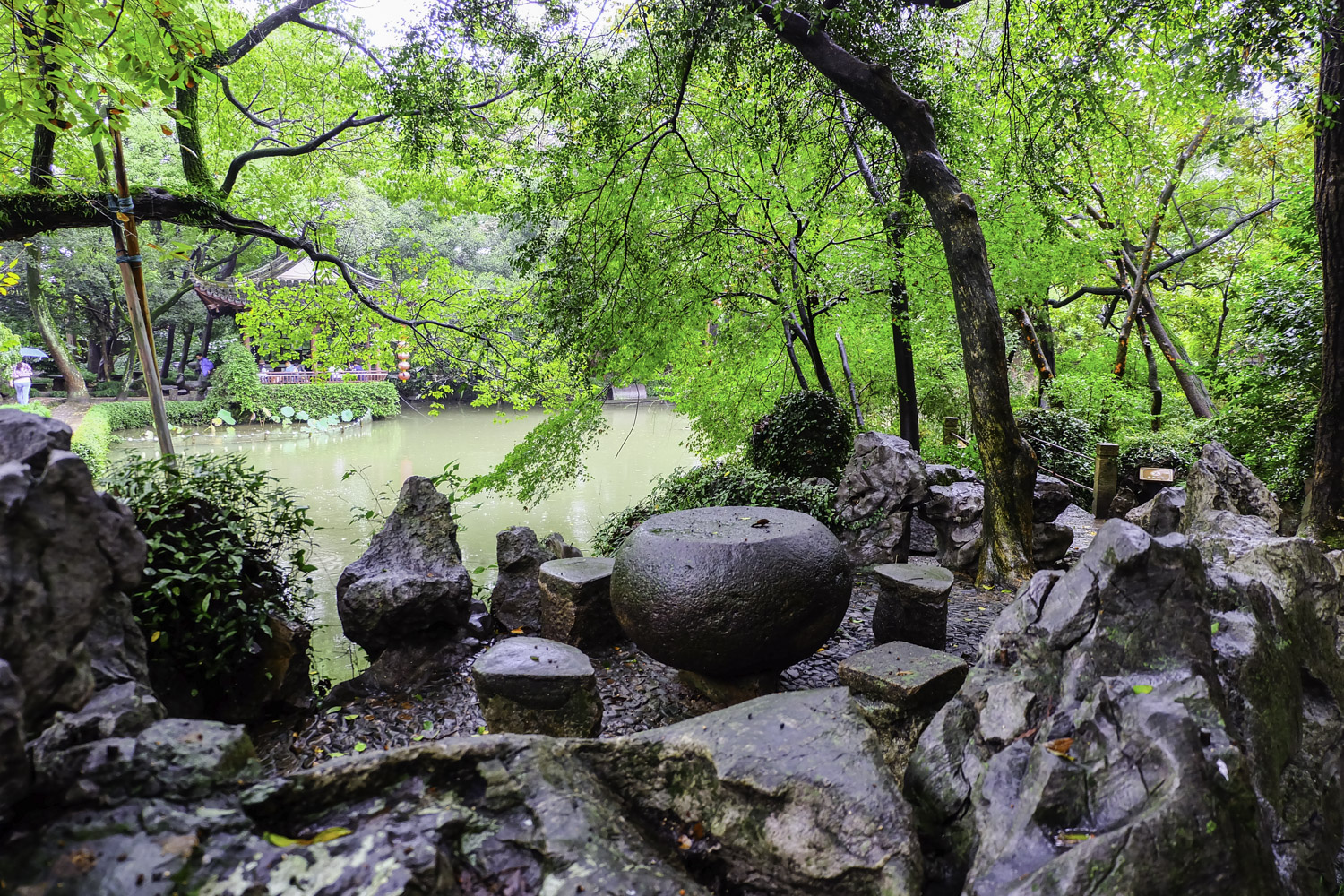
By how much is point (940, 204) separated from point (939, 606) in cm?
308

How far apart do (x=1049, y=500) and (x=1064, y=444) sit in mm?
4297

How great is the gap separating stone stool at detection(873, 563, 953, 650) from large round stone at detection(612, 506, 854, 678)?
733 mm

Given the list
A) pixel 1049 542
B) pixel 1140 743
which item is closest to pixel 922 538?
pixel 1049 542

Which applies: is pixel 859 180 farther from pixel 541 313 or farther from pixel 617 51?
pixel 541 313

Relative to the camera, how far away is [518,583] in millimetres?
5164

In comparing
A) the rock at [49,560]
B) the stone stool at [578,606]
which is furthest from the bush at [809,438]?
the rock at [49,560]

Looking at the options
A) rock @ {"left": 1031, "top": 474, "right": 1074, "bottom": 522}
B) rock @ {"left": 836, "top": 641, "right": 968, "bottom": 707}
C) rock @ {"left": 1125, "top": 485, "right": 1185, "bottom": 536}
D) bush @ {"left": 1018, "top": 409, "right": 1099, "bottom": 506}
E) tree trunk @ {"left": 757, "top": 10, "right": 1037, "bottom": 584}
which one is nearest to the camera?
rock @ {"left": 836, "top": 641, "right": 968, "bottom": 707}

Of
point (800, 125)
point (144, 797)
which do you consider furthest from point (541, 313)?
point (144, 797)

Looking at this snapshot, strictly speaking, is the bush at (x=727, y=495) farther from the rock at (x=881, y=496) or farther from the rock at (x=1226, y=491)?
the rock at (x=1226, y=491)

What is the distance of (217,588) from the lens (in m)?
3.46

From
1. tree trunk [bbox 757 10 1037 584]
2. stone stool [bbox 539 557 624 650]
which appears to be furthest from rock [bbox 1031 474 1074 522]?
stone stool [bbox 539 557 624 650]

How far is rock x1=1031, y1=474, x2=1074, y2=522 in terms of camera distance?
593cm

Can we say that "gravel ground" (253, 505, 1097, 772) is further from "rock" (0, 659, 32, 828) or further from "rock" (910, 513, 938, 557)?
"rock" (0, 659, 32, 828)

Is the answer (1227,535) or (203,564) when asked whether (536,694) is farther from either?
(1227,535)
